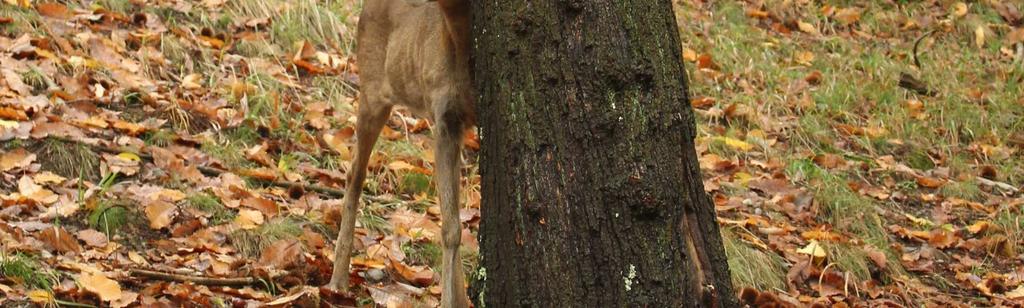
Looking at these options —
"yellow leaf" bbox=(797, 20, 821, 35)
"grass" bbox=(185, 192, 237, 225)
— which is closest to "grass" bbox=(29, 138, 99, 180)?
"grass" bbox=(185, 192, 237, 225)

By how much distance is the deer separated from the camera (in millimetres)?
4961

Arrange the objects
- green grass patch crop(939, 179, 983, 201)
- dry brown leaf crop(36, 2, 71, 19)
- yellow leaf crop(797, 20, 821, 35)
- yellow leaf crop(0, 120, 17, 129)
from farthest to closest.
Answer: yellow leaf crop(797, 20, 821, 35), green grass patch crop(939, 179, 983, 201), dry brown leaf crop(36, 2, 71, 19), yellow leaf crop(0, 120, 17, 129)

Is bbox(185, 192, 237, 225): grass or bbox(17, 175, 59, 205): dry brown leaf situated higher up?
bbox(17, 175, 59, 205): dry brown leaf

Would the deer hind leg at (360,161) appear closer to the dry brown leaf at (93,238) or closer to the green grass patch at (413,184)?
the dry brown leaf at (93,238)

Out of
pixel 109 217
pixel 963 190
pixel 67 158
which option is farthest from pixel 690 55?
pixel 109 217

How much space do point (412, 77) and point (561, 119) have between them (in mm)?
2048

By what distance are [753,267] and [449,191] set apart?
6.68 feet

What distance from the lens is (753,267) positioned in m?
6.59

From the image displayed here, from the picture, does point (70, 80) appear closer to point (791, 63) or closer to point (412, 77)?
point (412, 77)

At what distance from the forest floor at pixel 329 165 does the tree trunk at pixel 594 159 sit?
169cm

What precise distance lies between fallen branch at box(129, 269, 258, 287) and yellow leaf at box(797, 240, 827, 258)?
299 centimetres

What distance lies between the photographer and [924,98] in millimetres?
10602

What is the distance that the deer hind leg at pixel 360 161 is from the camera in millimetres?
5938

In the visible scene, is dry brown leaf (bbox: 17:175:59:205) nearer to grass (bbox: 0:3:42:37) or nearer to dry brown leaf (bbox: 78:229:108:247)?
dry brown leaf (bbox: 78:229:108:247)
